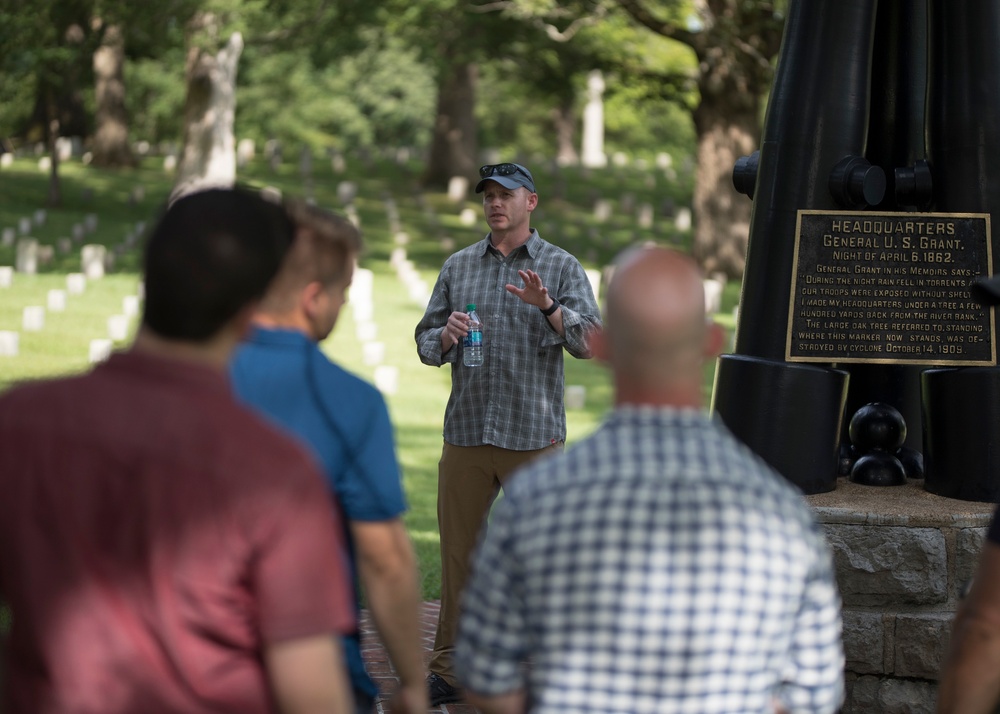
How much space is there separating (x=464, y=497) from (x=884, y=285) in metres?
2.30

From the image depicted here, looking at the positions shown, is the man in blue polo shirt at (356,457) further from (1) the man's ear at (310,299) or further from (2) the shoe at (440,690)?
(2) the shoe at (440,690)

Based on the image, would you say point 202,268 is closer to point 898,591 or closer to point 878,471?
point 898,591

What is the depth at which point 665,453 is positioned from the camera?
248cm

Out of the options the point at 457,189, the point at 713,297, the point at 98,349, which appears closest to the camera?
the point at 98,349

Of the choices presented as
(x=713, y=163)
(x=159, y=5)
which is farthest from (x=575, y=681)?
(x=713, y=163)

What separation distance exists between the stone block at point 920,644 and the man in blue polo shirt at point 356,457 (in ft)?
10.8

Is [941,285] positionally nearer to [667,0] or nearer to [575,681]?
[575,681]

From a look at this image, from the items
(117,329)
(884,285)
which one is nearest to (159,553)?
(884,285)

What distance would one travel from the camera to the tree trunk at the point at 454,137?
124ft

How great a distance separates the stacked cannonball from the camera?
6.71m

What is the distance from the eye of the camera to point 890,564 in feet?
19.4

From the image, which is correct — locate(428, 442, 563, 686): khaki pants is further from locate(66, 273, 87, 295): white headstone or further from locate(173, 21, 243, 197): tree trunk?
locate(173, 21, 243, 197): tree trunk

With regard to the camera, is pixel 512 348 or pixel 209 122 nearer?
pixel 512 348

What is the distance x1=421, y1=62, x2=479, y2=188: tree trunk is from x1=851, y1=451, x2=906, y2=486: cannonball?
1248 inches
